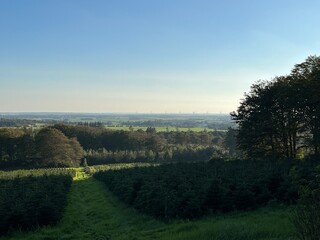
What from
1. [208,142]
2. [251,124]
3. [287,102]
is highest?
[287,102]

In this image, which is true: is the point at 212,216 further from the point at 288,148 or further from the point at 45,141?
the point at 45,141

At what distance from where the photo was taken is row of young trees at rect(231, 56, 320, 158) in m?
35.4

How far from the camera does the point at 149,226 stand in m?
18.5

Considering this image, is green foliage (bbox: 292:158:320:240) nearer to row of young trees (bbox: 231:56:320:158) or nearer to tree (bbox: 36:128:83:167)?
row of young trees (bbox: 231:56:320:158)

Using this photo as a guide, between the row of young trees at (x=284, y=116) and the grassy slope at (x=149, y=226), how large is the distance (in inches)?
829

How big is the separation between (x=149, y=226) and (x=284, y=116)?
2722 centimetres

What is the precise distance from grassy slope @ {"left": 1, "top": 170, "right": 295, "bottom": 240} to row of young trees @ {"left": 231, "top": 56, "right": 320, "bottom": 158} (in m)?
21.1

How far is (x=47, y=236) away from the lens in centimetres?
1739

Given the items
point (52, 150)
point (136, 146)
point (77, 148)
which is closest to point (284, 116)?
point (52, 150)

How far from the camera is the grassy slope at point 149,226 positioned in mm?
13180

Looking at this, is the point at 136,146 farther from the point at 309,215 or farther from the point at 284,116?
the point at 309,215

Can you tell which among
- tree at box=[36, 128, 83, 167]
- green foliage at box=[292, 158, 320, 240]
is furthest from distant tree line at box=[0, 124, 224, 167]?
green foliage at box=[292, 158, 320, 240]

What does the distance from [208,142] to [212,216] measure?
133078mm

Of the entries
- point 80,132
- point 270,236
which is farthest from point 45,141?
point 270,236
